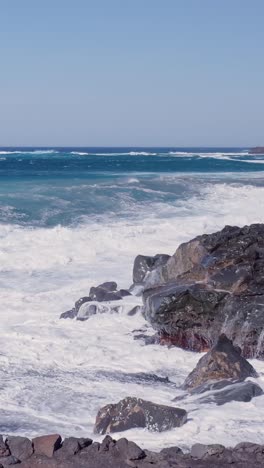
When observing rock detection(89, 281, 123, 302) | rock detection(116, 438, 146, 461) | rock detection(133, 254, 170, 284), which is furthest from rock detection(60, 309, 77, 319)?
rock detection(116, 438, 146, 461)

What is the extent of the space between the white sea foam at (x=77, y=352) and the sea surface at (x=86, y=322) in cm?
2

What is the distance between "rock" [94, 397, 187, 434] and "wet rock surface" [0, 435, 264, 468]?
0.50 m

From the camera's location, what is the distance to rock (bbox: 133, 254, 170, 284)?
13.5m

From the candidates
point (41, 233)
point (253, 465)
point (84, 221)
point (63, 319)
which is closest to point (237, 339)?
point (63, 319)

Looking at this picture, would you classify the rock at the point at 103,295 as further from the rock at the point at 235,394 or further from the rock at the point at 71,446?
the rock at the point at 71,446

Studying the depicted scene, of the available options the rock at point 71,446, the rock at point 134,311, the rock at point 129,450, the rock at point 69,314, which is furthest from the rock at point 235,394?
the rock at point 69,314

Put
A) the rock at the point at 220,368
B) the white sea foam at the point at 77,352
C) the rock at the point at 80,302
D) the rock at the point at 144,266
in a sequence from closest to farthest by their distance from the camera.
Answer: the white sea foam at the point at 77,352 < the rock at the point at 220,368 < the rock at the point at 80,302 < the rock at the point at 144,266

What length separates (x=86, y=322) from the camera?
10.9 meters

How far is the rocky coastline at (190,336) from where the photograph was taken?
5797 mm

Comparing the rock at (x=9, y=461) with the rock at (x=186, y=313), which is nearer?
the rock at (x=9, y=461)

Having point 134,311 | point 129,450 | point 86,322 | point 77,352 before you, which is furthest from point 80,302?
point 129,450

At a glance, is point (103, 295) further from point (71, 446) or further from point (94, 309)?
point (71, 446)

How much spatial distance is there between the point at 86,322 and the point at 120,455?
5.13 metres

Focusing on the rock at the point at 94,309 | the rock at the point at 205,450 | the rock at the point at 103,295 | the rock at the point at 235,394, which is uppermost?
the rock at the point at 205,450
